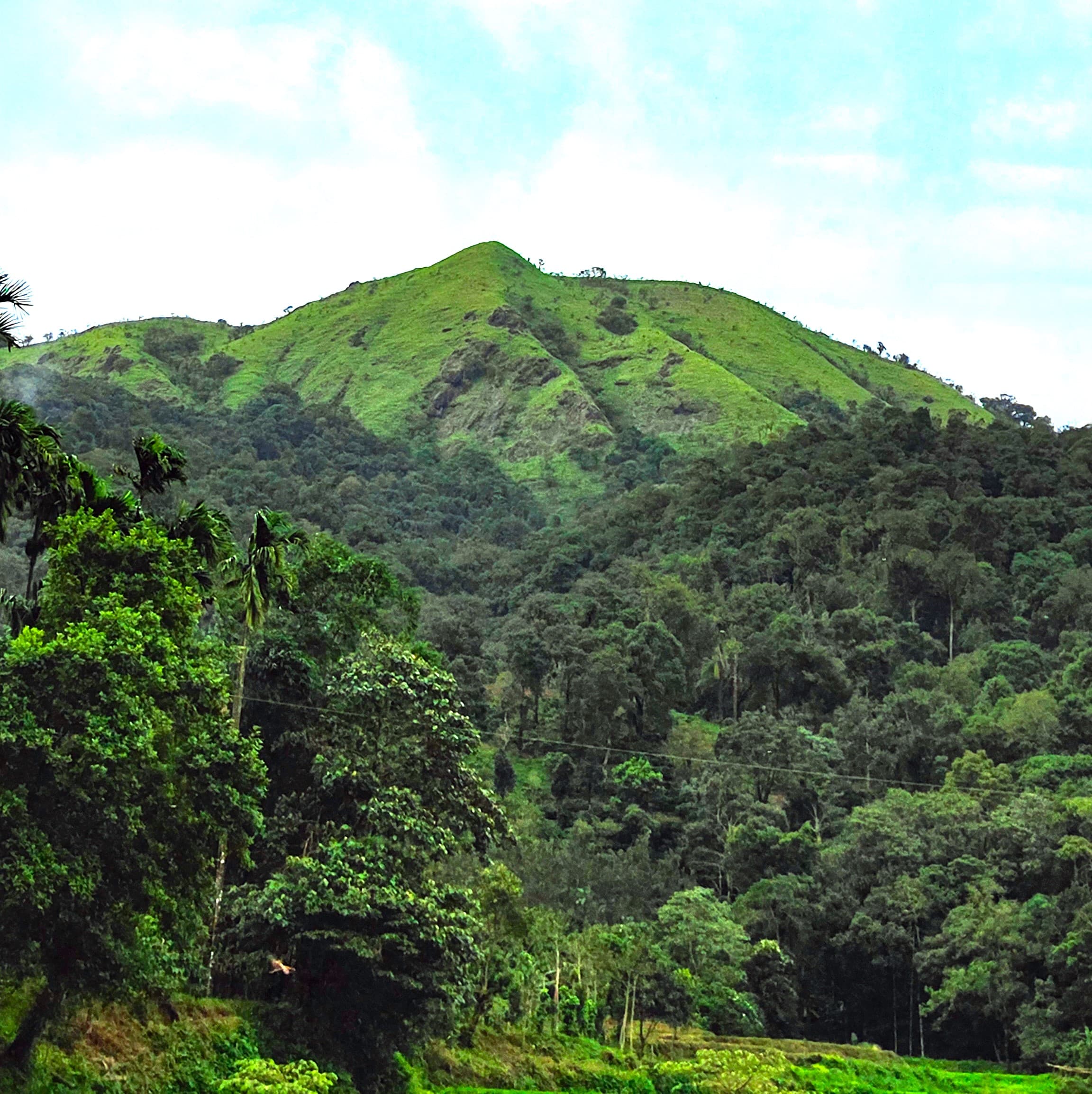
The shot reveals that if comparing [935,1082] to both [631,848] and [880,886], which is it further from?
[631,848]

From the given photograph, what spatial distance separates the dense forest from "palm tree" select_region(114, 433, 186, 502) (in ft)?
0.33

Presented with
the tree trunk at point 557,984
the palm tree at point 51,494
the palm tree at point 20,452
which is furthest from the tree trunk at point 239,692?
the tree trunk at point 557,984

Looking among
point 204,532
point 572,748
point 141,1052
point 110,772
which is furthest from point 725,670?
point 110,772

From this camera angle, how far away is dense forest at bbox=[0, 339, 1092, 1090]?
76.7 ft

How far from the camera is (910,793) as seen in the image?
68250mm

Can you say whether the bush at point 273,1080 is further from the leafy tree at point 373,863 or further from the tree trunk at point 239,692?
the tree trunk at point 239,692

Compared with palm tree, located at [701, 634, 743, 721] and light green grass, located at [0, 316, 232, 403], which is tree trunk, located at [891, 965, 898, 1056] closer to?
palm tree, located at [701, 634, 743, 721]

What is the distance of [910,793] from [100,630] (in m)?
52.3

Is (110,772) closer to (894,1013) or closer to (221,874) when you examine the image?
(221,874)

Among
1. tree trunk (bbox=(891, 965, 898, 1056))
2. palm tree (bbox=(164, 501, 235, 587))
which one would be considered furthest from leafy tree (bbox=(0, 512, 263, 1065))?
tree trunk (bbox=(891, 965, 898, 1056))

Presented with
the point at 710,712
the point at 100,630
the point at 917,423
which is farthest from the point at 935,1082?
the point at 917,423

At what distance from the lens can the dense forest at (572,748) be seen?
23375 millimetres

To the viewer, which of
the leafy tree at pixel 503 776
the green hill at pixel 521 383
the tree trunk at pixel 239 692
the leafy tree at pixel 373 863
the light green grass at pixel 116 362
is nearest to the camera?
the leafy tree at pixel 373 863

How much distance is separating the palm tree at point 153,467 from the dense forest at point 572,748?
10 cm
